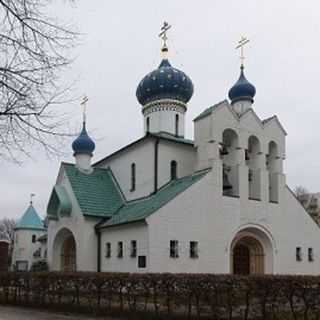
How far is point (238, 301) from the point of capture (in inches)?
470

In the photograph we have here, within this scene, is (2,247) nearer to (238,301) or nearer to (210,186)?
(210,186)

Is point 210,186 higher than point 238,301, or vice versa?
point 210,186

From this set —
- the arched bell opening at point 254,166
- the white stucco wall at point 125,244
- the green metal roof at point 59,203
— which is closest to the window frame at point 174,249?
the white stucco wall at point 125,244

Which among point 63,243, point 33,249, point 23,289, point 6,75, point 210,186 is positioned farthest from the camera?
point 33,249

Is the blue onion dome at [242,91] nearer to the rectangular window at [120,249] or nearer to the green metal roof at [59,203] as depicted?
the green metal roof at [59,203]

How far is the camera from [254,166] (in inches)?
945

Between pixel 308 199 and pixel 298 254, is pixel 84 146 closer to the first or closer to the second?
pixel 298 254

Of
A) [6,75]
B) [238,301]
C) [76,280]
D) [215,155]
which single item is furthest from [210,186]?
[6,75]

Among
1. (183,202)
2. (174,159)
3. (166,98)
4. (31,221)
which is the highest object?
(166,98)

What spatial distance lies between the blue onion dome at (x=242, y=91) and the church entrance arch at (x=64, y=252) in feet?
38.5

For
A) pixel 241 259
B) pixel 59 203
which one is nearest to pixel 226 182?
pixel 241 259

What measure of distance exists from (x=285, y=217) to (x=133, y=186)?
748cm

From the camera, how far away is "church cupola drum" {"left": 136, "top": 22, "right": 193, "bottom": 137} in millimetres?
27016

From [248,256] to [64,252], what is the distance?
386 inches
